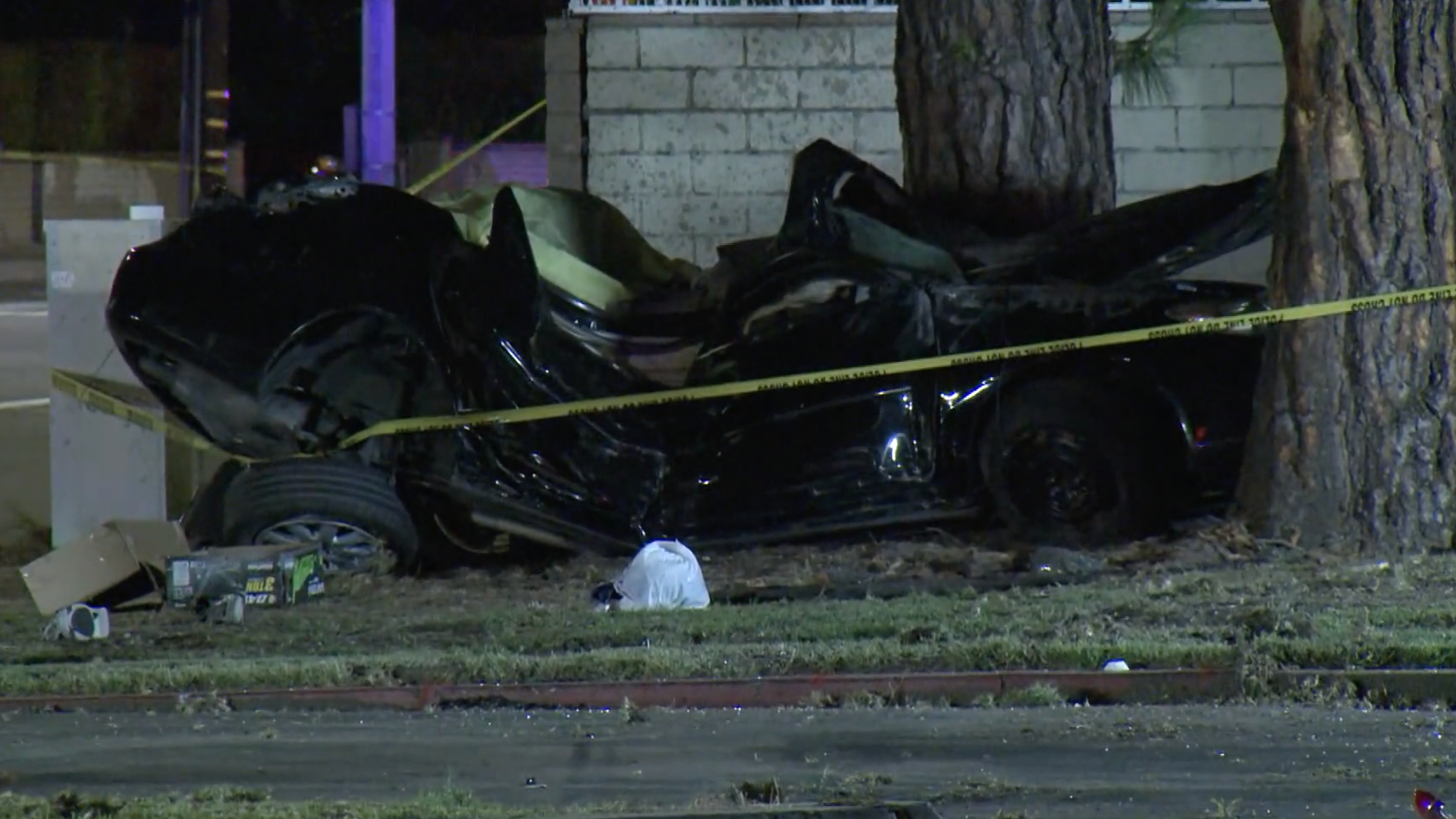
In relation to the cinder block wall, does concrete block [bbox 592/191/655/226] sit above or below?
below

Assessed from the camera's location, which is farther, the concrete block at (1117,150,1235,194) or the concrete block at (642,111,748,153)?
the concrete block at (1117,150,1235,194)

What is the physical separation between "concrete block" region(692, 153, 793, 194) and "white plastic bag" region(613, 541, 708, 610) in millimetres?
5580

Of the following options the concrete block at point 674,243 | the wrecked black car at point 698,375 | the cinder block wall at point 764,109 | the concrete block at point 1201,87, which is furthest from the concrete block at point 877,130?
the wrecked black car at point 698,375

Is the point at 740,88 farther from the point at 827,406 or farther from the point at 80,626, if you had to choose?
the point at 80,626

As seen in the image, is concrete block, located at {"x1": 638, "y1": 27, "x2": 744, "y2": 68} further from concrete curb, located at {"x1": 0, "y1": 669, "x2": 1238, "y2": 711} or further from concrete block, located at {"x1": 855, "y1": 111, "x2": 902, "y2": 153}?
concrete curb, located at {"x1": 0, "y1": 669, "x2": 1238, "y2": 711}

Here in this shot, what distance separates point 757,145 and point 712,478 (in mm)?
4862

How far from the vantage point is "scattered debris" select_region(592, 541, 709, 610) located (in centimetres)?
793

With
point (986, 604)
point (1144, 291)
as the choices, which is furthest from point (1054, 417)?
point (986, 604)

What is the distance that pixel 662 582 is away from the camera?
7.94 metres

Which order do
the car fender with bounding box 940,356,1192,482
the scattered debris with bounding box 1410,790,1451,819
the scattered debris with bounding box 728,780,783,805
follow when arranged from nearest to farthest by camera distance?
the scattered debris with bounding box 1410,790,1451,819 → the scattered debris with bounding box 728,780,783,805 → the car fender with bounding box 940,356,1192,482

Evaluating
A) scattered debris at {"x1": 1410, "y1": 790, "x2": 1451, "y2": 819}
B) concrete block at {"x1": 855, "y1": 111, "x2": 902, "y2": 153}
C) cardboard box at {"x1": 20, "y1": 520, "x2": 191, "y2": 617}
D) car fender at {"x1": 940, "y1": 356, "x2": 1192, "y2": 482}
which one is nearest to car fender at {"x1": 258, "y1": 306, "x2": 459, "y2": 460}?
cardboard box at {"x1": 20, "y1": 520, "x2": 191, "y2": 617}

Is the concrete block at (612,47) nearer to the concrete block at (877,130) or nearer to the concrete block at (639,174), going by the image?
the concrete block at (639,174)

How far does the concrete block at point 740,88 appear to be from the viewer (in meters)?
13.2

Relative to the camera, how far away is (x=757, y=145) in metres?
13.2
